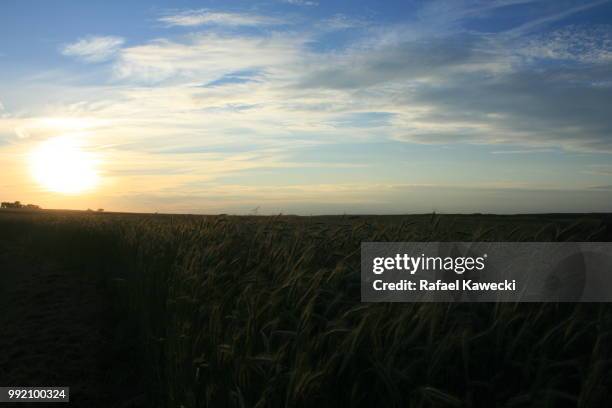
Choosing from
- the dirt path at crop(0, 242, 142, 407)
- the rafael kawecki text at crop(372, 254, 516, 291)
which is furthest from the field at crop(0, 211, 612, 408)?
the rafael kawecki text at crop(372, 254, 516, 291)

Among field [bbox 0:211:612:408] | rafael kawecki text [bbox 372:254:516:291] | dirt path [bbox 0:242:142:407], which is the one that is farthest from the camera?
dirt path [bbox 0:242:142:407]

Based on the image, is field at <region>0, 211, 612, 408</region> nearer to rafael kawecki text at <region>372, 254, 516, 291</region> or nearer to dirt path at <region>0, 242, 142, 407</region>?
dirt path at <region>0, 242, 142, 407</region>

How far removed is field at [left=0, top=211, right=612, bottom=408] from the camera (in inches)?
82.4

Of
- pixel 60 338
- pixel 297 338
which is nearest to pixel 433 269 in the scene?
pixel 297 338

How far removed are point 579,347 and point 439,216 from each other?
8.57 feet

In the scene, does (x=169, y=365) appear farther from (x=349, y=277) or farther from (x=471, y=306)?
(x=471, y=306)

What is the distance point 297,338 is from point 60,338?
17.4ft

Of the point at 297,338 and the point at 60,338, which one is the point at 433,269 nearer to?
the point at 297,338

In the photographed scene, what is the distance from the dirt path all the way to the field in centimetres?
3

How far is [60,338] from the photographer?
6.56 m

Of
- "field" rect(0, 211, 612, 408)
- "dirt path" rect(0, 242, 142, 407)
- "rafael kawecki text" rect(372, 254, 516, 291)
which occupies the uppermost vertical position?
"rafael kawecki text" rect(372, 254, 516, 291)

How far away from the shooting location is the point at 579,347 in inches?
94.3

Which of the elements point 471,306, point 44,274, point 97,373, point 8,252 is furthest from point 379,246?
point 8,252

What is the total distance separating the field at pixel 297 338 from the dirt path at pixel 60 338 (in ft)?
0.08
